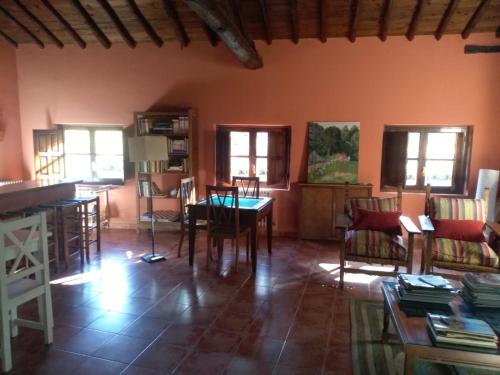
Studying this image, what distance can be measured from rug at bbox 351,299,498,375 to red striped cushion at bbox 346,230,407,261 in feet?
1.73

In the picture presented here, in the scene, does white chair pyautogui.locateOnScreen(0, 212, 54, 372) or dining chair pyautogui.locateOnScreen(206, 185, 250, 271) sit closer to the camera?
white chair pyautogui.locateOnScreen(0, 212, 54, 372)

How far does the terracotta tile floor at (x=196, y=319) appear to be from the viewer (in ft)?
8.80

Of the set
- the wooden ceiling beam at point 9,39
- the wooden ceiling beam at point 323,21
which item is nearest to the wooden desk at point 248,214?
the wooden ceiling beam at point 323,21

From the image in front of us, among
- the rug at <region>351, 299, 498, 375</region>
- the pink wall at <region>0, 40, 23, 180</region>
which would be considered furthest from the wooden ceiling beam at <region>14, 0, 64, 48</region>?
the rug at <region>351, 299, 498, 375</region>

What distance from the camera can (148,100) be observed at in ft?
20.6

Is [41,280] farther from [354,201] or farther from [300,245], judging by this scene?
[300,245]

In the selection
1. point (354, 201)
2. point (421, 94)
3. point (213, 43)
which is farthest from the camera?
point (213, 43)

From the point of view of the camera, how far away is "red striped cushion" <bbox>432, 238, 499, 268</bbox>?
3.54 meters

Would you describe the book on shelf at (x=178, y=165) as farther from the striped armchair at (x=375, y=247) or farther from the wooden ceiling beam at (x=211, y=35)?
the striped armchair at (x=375, y=247)

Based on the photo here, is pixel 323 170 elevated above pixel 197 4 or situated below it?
below

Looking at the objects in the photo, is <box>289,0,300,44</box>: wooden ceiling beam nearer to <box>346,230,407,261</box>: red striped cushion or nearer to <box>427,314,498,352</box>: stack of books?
<box>346,230,407,261</box>: red striped cushion

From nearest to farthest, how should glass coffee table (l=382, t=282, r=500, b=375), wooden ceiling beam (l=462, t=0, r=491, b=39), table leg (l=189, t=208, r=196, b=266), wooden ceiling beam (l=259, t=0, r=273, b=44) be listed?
glass coffee table (l=382, t=282, r=500, b=375) → table leg (l=189, t=208, r=196, b=266) → wooden ceiling beam (l=462, t=0, r=491, b=39) → wooden ceiling beam (l=259, t=0, r=273, b=44)

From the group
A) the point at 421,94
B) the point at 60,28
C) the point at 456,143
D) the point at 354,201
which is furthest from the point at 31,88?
the point at 456,143

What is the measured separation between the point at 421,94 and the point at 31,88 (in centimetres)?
624
